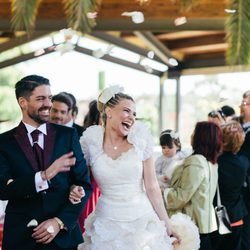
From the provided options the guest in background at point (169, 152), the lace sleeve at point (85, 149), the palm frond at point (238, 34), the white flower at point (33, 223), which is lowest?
the white flower at point (33, 223)

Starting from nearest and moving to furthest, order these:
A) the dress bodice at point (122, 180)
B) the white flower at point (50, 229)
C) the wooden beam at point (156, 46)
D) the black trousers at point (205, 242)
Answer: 1. the white flower at point (50, 229)
2. the dress bodice at point (122, 180)
3. the black trousers at point (205, 242)
4. the wooden beam at point (156, 46)

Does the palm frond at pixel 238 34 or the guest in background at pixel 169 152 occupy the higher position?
the palm frond at pixel 238 34

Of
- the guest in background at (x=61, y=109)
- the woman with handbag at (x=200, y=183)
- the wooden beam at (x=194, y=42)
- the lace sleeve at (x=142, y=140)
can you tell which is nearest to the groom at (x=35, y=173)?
the lace sleeve at (x=142, y=140)

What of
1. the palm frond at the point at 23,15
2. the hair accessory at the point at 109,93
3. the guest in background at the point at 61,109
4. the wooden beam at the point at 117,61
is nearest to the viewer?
the palm frond at the point at 23,15

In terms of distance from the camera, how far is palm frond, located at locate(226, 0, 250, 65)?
0.85 m

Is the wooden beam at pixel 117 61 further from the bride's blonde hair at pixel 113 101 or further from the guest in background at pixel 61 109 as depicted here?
the bride's blonde hair at pixel 113 101

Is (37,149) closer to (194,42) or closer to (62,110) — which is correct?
(62,110)

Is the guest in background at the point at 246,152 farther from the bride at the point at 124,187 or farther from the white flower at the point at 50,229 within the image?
the white flower at the point at 50,229

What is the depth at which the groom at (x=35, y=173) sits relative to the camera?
227 cm

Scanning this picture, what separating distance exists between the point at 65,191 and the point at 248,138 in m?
2.08

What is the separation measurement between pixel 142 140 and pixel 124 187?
0.26 meters

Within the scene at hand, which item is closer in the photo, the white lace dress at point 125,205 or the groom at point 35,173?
the groom at point 35,173

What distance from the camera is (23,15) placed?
0.84m

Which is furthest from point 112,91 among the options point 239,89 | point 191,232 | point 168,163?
point 239,89
